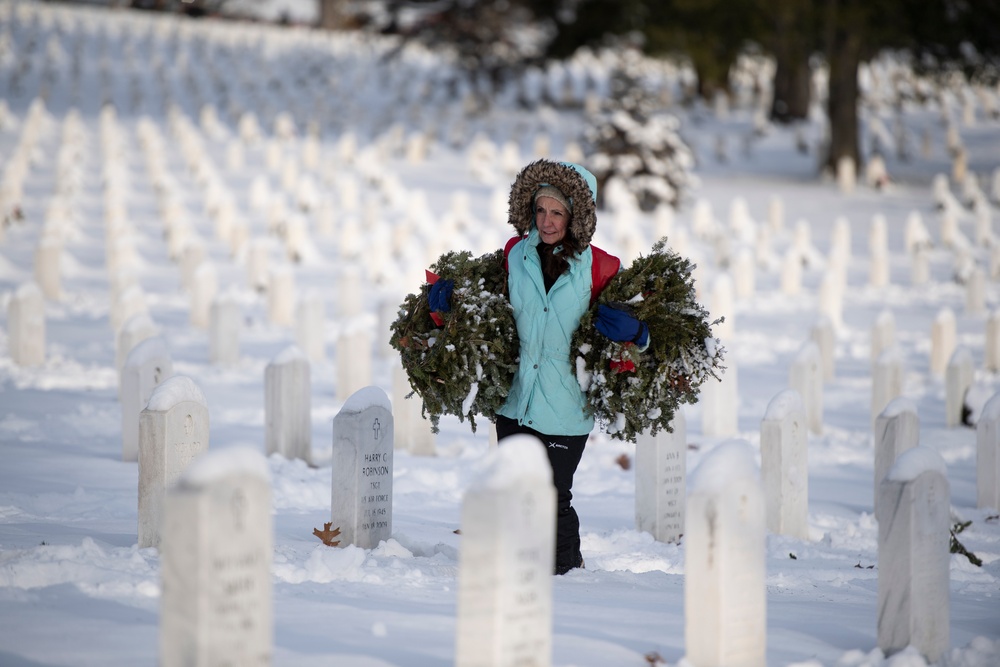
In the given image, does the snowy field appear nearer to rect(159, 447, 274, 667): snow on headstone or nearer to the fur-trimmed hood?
rect(159, 447, 274, 667): snow on headstone

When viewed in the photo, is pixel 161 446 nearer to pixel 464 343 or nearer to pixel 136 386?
pixel 464 343

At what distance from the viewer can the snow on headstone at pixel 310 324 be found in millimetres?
10508

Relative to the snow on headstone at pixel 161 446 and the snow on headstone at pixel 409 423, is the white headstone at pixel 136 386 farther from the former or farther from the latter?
the snow on headstone at pixel 161 446

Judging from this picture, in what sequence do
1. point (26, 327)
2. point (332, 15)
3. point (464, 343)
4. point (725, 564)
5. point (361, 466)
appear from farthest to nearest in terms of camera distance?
point (332, 15) < point (26, 327) < point (361, 466) < point (464, 343) < point (725, 564)

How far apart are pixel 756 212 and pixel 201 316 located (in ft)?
37.7

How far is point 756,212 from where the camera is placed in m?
20.2

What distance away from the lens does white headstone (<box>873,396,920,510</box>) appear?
6781 mm

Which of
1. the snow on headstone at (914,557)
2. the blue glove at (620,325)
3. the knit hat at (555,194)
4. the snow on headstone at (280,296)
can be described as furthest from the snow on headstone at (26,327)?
the snow on headstone at (914,557)

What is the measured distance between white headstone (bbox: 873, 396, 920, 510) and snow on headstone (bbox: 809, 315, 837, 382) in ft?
12.2

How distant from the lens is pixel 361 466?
5.40 metres

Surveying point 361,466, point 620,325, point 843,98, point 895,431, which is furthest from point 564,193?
point 843,98

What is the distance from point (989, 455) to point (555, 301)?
3743 mm

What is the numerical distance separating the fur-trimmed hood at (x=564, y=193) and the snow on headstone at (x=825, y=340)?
589cm

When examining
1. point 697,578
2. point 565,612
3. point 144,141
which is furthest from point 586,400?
point 144,141
